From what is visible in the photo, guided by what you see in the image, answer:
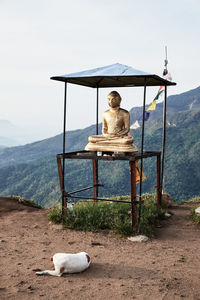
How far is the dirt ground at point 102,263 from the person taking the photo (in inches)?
161

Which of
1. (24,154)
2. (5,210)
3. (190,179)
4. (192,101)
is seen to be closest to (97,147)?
(5,210)

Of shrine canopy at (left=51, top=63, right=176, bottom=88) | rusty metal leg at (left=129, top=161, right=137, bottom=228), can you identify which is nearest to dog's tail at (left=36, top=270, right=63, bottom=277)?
rusty metal leg at (left=129, top=161, right=137, bottom=228)

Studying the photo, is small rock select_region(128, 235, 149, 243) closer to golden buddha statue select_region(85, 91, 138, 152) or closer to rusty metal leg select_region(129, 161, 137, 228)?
rusty metal leg select_region(129, 161, 137, 228)

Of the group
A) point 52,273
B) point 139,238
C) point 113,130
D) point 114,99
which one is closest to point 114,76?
point 114,99

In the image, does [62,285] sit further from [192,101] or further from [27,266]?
[192,101]

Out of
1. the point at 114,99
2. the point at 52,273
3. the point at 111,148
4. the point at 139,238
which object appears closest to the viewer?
the point at 52,273

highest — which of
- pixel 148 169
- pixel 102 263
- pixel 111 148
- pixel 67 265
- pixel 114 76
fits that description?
pixel 114 76

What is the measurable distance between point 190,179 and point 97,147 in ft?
73.9

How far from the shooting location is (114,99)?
737cm

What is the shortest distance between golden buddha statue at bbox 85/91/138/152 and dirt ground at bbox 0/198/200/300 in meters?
1.78

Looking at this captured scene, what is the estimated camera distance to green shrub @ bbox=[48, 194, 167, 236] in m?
6.45

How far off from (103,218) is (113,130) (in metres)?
1.90

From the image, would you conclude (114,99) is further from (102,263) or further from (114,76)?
(102,263)

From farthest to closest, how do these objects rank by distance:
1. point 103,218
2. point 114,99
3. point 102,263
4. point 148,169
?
point 148,169, point 114,99, point 103,218, point 102,263
